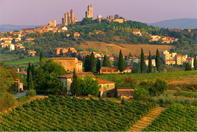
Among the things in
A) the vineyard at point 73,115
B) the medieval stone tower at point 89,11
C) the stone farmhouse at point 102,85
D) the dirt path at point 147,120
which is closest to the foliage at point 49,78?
the stone farmhouse at point 102,85

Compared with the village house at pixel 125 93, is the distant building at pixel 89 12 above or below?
above

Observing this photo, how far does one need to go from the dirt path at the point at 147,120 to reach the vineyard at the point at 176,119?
39cm

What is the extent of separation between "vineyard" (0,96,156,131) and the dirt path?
262mm

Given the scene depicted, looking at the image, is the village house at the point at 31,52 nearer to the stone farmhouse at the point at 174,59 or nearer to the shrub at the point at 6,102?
the stone farmhouse at the point at 174,59

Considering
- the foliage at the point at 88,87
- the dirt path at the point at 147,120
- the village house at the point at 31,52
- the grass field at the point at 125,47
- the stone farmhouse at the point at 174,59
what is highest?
the grass field at the point at 125,47

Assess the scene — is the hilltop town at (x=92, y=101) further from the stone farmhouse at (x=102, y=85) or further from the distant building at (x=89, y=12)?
the distant building at (x=89, y=12)

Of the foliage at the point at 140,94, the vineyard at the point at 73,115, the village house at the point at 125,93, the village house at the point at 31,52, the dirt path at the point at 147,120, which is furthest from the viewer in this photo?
the village house at the point at 31,52

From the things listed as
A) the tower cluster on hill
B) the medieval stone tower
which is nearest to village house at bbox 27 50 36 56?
the medieval stone tower

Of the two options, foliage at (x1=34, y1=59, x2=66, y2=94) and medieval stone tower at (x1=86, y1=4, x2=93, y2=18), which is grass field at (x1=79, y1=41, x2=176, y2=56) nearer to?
medieval stone tower at (x1=86, y1=4, x2=93, y2=18)

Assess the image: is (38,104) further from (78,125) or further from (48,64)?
(48,64)

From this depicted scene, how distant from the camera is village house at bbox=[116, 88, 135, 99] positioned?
25.1 m

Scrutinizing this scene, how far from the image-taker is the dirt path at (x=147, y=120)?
17122mm

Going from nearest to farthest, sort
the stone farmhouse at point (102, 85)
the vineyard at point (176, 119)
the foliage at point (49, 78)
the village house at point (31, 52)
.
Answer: the vineyard at point (176, 119) → the foliage at point (49, 78) → the stone farmhouse at point (102, 85) → the village house at point (31, 52)

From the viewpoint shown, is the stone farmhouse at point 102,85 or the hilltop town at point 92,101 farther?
the stone farmhouse at point 102,85
